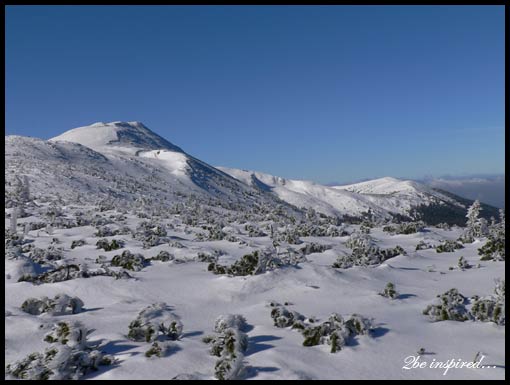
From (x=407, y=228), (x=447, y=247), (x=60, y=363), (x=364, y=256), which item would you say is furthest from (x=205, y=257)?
(x=407, y=228)

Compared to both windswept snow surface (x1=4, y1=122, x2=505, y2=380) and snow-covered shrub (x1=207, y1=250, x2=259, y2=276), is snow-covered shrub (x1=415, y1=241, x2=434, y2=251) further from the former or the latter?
snow-covered shrub (x1=207, y1=250, x2=259, y2=276)

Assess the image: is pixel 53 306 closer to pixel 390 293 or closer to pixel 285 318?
pixel 285 318

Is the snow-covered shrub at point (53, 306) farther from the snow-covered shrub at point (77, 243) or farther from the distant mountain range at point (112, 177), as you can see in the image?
the distant mountain range at point (112, 177)

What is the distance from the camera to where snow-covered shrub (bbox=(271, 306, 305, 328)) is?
34.2ft

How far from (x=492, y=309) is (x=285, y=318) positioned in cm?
582

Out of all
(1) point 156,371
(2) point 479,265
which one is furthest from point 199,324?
(2) point 479,265

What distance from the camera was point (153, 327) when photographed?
9.54 m

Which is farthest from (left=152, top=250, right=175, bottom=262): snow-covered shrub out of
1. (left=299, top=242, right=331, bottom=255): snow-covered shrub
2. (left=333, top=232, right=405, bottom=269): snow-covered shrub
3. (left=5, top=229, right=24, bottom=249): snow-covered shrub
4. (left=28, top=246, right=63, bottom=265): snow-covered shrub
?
(left=333, top=232, right=405, bottom=269): snow-covered shrub

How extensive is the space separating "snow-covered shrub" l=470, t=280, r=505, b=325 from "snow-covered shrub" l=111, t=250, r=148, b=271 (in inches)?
510

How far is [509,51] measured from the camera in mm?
8195

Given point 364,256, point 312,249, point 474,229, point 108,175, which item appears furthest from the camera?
point 108,175

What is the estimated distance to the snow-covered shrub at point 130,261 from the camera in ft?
54.7

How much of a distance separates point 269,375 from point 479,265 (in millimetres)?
13729

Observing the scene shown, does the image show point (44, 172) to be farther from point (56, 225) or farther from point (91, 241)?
point (91, 241)
